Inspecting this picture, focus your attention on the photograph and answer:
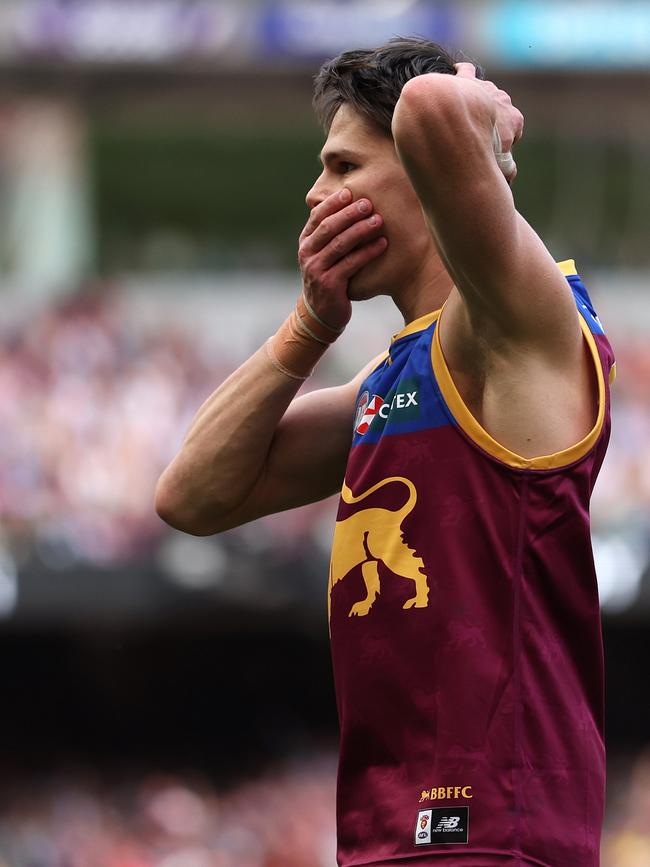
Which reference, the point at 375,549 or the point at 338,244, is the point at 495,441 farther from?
the point at 338,244

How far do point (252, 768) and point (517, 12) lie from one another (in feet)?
26.6

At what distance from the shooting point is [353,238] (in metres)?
2.88

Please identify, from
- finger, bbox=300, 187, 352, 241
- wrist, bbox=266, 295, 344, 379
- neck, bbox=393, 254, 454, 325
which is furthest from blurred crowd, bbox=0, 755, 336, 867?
finger, bbox=300, 187, 352, 241

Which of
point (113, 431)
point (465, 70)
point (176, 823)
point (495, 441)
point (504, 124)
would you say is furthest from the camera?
point (113, 431)

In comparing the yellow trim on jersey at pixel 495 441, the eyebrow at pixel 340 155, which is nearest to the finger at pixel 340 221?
the eyebrow at pixel 340 155

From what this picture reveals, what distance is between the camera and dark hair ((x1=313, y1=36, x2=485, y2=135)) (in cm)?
292

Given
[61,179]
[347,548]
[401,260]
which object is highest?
[61,179]

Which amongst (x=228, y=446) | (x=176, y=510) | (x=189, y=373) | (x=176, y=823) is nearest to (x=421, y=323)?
(x=228, y=446)

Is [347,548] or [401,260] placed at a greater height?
[401,260]

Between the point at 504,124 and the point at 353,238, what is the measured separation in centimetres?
36

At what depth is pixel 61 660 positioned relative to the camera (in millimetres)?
10438

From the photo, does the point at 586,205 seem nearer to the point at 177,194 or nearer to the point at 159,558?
the point at 177,194

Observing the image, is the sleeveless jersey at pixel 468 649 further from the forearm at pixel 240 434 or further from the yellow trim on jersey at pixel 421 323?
the forearm at pixel 240 434

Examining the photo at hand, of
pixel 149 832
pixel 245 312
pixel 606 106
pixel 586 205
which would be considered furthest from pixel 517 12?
pixel 149 832
